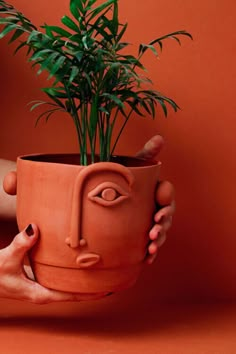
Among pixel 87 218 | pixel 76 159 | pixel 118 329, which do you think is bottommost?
pixel 118 329

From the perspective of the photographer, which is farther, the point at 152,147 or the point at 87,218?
the point at 152,147

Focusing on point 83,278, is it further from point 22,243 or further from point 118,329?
point 118,329

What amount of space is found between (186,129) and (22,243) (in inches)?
23.0

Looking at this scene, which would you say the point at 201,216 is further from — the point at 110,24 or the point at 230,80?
the point at 110,24

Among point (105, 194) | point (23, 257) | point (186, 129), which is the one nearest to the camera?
point (105, 194)

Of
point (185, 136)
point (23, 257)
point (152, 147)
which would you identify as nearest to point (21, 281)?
point (23, 257)

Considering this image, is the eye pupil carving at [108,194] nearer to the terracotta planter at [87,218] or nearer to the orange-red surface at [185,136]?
the terracotta planter at [87,218]

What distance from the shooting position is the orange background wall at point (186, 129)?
1409mm

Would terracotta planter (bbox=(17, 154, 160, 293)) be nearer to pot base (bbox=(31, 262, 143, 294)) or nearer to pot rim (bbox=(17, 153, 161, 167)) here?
pot base (bbox=(31, 262, 143, 294))

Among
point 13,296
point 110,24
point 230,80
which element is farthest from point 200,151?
point 13,296

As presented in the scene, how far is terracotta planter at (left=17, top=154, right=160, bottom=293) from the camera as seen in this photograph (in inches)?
39.1

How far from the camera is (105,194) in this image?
3.23 feet

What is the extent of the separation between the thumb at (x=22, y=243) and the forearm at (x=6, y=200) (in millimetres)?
225

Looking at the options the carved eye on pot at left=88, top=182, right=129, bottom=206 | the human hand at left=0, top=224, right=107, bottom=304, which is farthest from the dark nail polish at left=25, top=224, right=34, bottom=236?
the carved eye on pot at left=88, top=182, right=129, bottom=206
